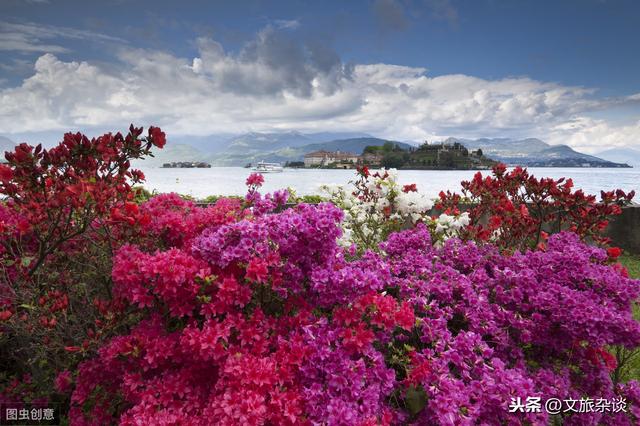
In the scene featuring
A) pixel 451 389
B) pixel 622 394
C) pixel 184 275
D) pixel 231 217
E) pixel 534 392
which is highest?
pixel 231 217

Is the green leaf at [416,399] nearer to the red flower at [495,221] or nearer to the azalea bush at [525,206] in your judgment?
the azalea bush at [525,206]

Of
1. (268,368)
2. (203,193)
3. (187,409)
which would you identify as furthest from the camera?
(203,193)

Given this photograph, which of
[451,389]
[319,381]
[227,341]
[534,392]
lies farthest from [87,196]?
[534,392]

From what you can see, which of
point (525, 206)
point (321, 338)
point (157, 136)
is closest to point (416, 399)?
point (321, 338)

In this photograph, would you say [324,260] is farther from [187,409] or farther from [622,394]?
[622,394]

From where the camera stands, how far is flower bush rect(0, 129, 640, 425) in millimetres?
2121

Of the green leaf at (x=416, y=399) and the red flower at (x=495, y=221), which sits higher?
the red flower at (x=495, y=221)

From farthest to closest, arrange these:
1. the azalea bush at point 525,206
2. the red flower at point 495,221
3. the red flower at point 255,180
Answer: the azalea bush at point 525,206 → the red flower at point 495,221 → the red flower at point 255,180

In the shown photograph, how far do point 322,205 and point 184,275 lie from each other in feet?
2.81

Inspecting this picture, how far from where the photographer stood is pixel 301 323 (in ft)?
7.58

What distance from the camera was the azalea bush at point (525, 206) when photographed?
466 centimetres

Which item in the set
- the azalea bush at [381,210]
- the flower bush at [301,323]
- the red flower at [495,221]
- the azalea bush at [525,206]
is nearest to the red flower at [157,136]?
the flower bush at [301,323]

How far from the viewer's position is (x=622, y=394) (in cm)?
306

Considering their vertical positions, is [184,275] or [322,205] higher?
[322,205]
